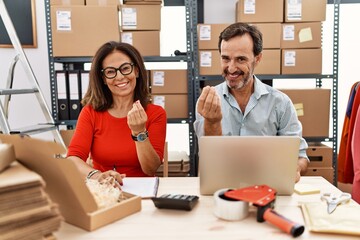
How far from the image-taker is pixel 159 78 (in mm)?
2553

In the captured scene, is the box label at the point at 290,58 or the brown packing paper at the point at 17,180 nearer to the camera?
the brown packing paper at the point at 17,180

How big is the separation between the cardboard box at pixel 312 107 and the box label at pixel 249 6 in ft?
2.07

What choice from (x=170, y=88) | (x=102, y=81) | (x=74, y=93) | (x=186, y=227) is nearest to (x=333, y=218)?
(x=186, y=227)

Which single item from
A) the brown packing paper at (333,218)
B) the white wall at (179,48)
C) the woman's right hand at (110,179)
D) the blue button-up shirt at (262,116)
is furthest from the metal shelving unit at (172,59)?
the brown packing paper at (333,218)

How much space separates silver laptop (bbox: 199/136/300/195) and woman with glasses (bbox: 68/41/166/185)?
58 centimetres

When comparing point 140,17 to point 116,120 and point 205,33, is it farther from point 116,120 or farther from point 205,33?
point 116,120

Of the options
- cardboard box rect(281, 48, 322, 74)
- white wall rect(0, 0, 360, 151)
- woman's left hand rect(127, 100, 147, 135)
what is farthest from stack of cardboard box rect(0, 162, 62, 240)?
white wall rect(0, 0, 360, 151)

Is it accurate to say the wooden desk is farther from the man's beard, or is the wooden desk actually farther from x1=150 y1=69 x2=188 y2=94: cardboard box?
x1=150 y1=69 x2=188 y2=94: cardboard box

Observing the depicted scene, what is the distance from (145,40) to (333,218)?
197cm

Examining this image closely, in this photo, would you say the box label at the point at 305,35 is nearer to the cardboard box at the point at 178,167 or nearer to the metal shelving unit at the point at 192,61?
the metal shelving unit at the point at 192,61

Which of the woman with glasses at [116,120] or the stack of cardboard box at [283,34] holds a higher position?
the stack of cardboard box at [283,34]

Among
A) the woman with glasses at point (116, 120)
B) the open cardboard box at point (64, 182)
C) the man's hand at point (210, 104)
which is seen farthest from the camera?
the woman with glasses at point (116, 120)

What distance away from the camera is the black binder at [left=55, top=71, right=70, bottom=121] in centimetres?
252

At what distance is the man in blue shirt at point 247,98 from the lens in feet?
5.76
